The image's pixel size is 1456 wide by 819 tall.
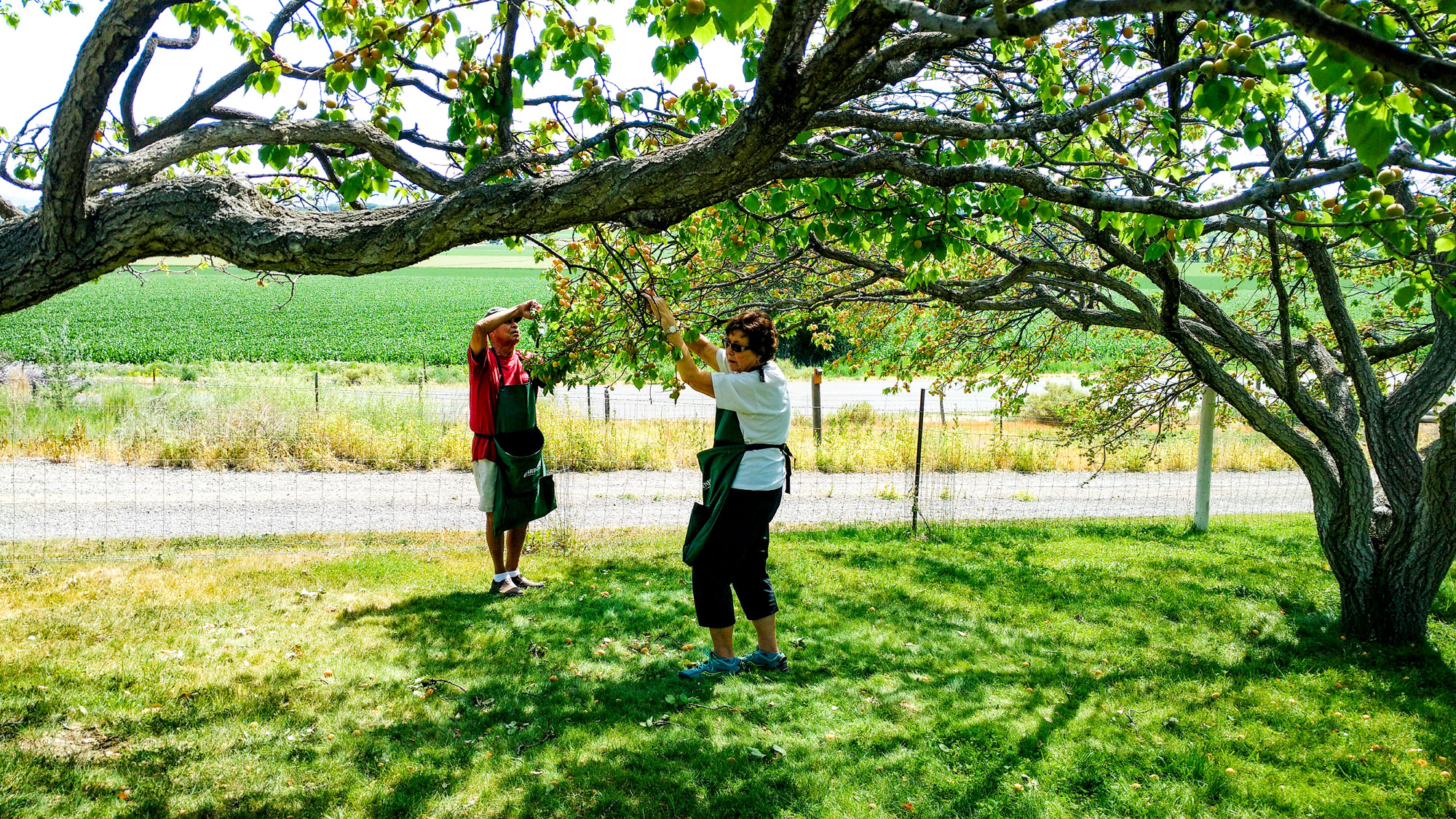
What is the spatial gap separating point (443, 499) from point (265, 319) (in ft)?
120

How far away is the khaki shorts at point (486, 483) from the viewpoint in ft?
21.1

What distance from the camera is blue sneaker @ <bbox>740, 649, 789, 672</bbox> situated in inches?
203

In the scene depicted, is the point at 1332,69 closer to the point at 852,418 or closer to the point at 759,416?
the point at 759,416

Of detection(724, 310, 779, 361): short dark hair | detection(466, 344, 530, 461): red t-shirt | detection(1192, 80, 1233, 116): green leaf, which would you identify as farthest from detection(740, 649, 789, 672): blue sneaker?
detection(1192, 80, 1233, 116): green leaf

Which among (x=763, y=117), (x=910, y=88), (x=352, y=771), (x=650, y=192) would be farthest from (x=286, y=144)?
A: (x=910, y=88)

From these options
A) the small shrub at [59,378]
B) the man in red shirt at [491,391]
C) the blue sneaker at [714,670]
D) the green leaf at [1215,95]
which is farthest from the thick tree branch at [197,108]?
the small shrub at [59,378]

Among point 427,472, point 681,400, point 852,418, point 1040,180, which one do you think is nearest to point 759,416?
point 1040,180

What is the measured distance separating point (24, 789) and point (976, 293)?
225 inches

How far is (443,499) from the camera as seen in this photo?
11.2m

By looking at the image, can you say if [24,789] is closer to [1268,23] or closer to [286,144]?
[286,144]

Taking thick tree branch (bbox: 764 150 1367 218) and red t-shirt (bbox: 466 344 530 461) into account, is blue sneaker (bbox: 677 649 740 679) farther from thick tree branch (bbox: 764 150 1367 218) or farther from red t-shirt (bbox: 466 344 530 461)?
thick tree branch (bbox: 764 150 1367 218)

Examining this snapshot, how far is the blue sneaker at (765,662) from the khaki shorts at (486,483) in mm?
2303

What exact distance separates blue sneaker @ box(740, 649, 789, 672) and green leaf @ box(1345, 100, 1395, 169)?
3727mm

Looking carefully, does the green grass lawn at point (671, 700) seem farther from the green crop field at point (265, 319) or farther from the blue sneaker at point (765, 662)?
the green crop field at point (265, 319)
